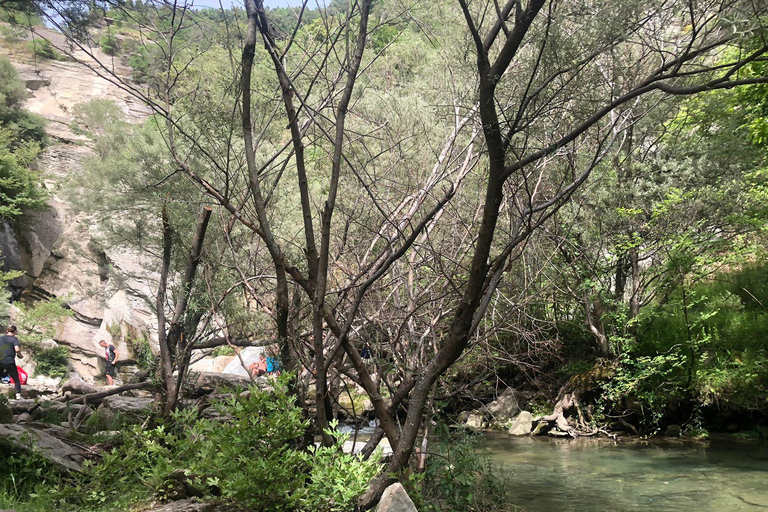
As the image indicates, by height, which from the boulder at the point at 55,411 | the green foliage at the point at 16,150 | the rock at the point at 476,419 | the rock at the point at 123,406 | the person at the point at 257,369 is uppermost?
the green foliage at the point at 16,150

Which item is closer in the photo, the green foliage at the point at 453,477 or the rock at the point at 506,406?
the green foliage at the point at 453,477

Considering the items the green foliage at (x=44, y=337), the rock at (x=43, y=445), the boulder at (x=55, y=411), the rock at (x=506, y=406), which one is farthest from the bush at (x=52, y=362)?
the rock at (x=43, y=445)

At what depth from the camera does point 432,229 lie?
5.50 m

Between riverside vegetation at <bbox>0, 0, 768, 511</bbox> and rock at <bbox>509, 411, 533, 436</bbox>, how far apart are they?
726mm

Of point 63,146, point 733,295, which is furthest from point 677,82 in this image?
point 63,146

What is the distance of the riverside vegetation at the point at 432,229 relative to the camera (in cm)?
322

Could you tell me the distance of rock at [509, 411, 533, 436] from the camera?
12.5 meters

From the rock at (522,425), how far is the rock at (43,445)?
962 cm

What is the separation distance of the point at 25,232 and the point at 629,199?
90.4ft

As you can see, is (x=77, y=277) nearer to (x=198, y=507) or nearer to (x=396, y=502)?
(x=198, y=507)

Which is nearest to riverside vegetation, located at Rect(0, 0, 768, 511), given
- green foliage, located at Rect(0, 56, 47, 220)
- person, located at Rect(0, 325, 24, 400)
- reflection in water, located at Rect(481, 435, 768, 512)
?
reflection in water, located at Rect(481, 435, 768, 512)

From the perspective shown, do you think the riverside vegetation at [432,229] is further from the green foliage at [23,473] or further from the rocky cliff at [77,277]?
the rocky cliff at [77,277]

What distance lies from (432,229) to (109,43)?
317cm

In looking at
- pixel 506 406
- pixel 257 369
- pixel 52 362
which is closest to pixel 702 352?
pixel 506 406
